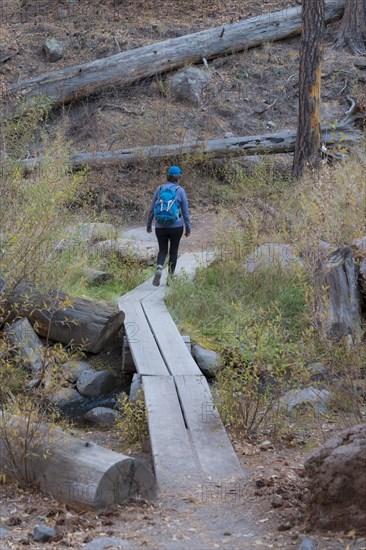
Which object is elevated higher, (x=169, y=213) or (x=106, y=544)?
(x=169, y=213)

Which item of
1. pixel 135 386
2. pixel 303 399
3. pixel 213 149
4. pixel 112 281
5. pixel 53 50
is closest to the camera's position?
pixel 303 399

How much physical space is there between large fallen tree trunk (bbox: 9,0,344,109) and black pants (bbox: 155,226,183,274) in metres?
7.57

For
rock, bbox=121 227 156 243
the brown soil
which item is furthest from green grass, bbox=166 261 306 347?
rock, bbox=121 227 156 243

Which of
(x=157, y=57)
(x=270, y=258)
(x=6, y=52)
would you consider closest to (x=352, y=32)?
(x=157, y=57)

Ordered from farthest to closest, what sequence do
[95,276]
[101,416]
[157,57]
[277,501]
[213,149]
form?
[157,57] < [213,149] < [95,276] < [101,416] < [277,501]

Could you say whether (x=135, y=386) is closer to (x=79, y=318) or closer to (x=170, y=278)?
(x=79, y=318)

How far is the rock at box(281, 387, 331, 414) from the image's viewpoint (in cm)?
698

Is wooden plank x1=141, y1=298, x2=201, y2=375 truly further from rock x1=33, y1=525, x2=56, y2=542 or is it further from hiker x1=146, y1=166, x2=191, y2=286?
rock x1=33, y1=525, x2=56, y2=542

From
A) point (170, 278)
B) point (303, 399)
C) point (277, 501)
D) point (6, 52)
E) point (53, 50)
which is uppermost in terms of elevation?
point (6, 52)

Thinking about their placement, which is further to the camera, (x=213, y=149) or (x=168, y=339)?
(x=213, y=149)

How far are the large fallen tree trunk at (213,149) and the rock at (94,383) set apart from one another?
778 centimetres

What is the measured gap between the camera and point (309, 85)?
14398 mm

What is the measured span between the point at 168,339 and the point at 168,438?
7.52 feet

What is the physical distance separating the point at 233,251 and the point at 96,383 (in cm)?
308
